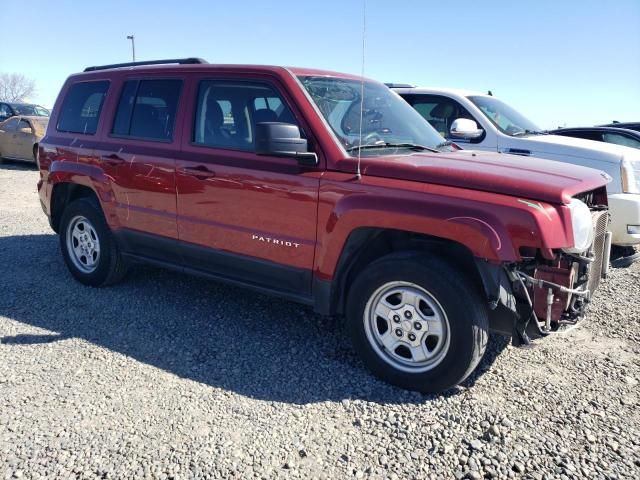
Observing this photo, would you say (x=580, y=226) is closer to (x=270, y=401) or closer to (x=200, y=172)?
(x=270, y=401)

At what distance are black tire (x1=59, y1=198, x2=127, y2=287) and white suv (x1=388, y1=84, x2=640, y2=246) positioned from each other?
350 centimetres

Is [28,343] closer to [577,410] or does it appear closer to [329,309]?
[329,309]

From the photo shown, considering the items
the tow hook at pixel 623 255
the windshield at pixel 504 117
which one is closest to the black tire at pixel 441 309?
the tow hook at pixel 623 255

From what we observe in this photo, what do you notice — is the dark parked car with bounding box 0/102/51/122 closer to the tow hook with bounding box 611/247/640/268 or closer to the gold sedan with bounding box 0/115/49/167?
the gold sedan with bounding box 0/115/49/167

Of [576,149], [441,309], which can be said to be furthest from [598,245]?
[576,149]

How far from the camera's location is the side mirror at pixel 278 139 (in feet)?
11.0

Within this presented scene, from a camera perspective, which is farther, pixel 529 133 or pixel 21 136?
pixel 21 136

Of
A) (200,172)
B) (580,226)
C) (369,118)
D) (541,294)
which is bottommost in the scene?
(541,294)

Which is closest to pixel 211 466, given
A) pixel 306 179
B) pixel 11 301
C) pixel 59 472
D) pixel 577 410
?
pixel 59 472

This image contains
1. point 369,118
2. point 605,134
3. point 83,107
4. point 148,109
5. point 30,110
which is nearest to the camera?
point 369,118

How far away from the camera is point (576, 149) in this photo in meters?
6.18

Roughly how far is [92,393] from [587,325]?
3761 mm

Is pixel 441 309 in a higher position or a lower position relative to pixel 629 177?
lower

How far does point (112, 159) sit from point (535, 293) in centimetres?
357
